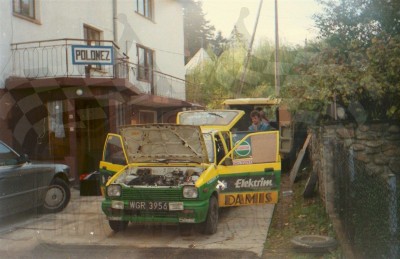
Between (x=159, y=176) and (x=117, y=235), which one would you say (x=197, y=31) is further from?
(x=117, y=235)

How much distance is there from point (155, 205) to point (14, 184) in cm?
272

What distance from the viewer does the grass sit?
601 centimetres

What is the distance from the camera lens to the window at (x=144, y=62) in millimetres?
18130

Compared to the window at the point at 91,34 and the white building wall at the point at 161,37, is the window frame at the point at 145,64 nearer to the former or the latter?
the white building wall at the point at 161,37

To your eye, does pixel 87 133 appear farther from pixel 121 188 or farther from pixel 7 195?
pixel 121 188

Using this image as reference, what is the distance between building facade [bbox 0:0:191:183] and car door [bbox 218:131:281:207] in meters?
5.49

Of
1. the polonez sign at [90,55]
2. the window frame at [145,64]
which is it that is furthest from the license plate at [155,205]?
the window frame at [145,64]

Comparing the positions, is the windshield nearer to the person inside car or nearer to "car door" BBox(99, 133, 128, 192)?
the person inside car

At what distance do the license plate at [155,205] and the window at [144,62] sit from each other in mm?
11293

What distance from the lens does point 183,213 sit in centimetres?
663

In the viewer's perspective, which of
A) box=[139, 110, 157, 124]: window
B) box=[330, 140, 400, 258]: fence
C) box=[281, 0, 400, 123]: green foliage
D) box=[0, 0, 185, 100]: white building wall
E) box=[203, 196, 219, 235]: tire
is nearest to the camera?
box=[330, 140, 400, 258]: fence

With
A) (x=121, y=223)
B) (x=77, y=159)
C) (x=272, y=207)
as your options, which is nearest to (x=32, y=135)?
(x=77, y=159)

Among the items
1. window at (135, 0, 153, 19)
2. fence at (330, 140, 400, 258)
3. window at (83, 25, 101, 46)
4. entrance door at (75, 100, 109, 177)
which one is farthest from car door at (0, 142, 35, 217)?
window at (135, 0, 153, 19)

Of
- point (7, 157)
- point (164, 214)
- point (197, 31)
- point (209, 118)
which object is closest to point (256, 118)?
point (209, 118)
